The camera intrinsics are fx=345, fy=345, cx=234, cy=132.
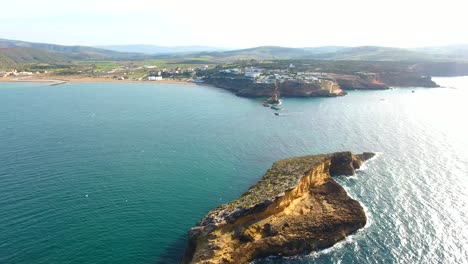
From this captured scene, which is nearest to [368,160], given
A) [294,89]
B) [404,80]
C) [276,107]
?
[276,107]

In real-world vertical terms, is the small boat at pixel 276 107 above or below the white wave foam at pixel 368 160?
below

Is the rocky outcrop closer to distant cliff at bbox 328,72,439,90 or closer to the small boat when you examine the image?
distant cliff at bbox 328,72,439,90

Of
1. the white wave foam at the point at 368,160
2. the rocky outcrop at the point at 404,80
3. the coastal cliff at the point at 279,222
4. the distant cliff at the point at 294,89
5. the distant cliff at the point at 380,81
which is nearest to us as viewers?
the coastal cliff at the point at 279,222

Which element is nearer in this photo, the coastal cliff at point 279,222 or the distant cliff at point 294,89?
the coastal cliff at point 279,222

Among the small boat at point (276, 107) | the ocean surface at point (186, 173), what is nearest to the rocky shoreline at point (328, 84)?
the small boat at point (276, 107)

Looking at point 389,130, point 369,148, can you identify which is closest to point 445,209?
point 369,148

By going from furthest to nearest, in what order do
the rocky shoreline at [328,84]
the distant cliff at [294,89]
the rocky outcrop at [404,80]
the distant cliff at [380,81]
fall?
the rocky outcrop at [404,80] → the distant cliff at [380,81] → the rocky shoreline at [328,84] → the distant cliff at [294,89]

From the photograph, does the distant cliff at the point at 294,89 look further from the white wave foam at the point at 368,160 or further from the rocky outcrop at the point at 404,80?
the white wave foam at the point at 368,160

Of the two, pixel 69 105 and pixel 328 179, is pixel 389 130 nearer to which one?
pixel 328 179

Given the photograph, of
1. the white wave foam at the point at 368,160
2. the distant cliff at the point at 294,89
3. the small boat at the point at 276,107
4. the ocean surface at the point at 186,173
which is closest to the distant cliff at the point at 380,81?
the distant cliff at the point at 294,89
